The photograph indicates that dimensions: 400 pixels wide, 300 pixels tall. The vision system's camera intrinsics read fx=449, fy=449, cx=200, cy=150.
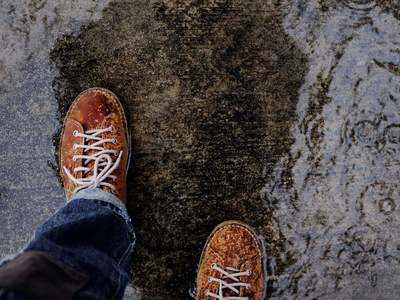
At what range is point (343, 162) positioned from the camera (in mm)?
1515

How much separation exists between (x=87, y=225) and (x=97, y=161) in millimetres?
285

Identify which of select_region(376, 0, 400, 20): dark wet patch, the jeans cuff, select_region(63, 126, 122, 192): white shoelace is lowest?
the jeans cuff

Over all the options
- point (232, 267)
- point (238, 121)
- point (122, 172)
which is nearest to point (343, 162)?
point (238, 121)

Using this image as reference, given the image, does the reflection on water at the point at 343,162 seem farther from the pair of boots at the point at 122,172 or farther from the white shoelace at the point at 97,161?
the white shoelace at the point at 97,161

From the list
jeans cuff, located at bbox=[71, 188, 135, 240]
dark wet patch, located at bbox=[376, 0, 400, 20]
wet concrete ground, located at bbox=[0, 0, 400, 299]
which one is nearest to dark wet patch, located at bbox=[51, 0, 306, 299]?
wet concrete ground, located at bbox=[0, 0, 400, 299]

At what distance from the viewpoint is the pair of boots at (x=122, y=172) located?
Answer: 1506 mm

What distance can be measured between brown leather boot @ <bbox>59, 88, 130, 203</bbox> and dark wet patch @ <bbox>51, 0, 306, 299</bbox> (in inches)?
1.8

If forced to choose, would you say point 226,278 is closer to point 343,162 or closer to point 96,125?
point 343,162

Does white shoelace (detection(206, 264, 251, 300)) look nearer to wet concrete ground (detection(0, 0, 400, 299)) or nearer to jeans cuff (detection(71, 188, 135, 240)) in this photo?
wet concrete ground (detection(0, 0, 400, 299))

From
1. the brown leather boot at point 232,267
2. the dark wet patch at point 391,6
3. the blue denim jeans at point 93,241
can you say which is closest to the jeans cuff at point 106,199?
the blue denim jeans at point 93,241

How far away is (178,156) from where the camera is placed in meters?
1.53

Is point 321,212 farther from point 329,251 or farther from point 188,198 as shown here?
point 188,198

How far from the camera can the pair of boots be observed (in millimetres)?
1506

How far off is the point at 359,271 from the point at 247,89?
→ 2.37 ft
